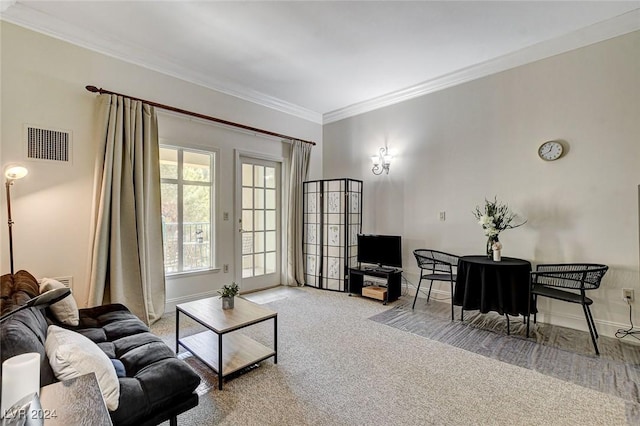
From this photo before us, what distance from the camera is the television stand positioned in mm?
4266

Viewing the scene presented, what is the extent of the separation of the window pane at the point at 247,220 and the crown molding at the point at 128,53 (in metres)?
1.77

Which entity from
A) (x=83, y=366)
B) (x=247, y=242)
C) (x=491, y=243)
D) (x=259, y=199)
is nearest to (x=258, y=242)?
(x=247, y=242)

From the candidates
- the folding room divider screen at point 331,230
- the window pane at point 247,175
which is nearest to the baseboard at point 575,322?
the folding room divider screen at point 331,230

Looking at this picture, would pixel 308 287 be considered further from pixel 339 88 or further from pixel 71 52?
pixel 71 52

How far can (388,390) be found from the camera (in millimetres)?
2164

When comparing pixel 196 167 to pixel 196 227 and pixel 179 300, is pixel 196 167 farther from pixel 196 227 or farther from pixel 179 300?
pixel 179 300

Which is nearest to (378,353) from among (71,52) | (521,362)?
(521,362)

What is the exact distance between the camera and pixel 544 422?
1.84 m

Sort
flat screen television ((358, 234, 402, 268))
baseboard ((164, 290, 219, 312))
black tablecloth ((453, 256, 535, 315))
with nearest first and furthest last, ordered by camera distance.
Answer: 1. black tablecloth ((453, 256, 535, 315))
2. baseboard ((164, 290, 219, 312))
3. flat screen television ((358, 234, 402, 268))

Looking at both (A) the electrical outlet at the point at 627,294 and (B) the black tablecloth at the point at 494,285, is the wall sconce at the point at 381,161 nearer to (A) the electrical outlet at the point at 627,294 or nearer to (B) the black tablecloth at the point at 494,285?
(B) the black tablecloth at the point at 494,285

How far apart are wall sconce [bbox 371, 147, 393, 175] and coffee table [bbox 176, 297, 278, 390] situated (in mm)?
3161

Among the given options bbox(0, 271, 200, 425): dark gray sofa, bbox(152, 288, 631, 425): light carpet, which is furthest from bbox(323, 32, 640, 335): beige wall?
bbox(0, 271, 200, 425): dark gray sofa

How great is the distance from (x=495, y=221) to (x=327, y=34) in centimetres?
283

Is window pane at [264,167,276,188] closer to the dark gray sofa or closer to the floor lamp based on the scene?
the floor lamp
